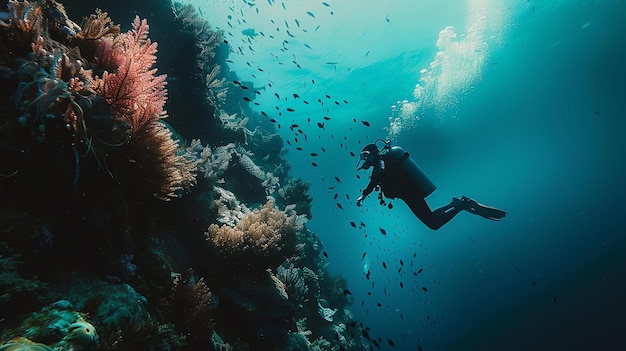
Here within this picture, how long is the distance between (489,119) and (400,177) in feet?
167

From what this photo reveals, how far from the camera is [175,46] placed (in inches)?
310

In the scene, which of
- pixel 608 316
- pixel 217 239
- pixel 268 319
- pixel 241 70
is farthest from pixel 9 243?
pixel 608 316

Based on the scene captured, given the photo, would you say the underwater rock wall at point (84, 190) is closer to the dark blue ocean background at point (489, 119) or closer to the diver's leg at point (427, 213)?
the diver's leg at point (427, 213)

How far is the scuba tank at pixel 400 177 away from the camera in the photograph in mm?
7848

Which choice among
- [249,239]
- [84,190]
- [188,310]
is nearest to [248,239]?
[249,239]

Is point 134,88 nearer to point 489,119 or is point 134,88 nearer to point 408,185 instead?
point 408,185

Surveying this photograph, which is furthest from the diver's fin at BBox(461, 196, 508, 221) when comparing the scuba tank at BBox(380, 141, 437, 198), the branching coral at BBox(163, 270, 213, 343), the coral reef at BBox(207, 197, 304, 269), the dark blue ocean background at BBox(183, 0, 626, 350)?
the branching coral at BBox(163, 270, 213, 343)

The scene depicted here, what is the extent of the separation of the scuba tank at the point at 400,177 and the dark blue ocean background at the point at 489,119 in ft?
4.97

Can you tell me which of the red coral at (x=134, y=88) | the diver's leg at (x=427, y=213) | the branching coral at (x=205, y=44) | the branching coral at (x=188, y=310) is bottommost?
the branching coral at (x=188, y=310)

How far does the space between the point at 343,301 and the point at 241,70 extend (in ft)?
93.2

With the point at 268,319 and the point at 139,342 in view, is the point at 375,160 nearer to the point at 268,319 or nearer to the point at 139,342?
the point at 268,319

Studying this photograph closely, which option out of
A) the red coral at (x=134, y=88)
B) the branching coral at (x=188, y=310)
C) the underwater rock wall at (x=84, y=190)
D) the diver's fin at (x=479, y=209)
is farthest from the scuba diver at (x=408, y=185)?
the red coral at (x=134, y=88)

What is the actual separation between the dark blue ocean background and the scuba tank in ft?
4.97

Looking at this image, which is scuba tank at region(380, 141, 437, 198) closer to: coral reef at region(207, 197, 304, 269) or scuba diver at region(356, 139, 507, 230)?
scuba diver at region(356, 139, 507, 230)
